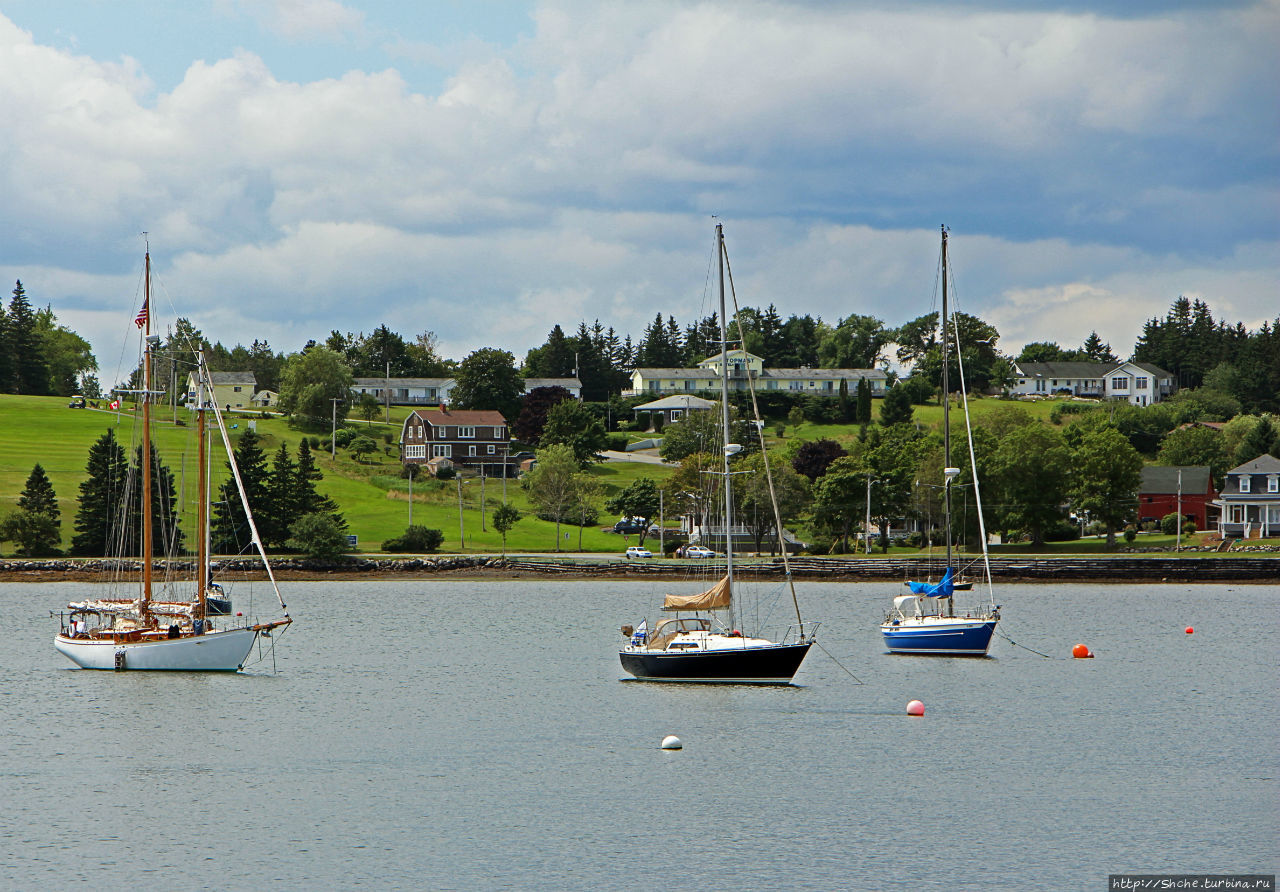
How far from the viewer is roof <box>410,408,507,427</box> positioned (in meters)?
162

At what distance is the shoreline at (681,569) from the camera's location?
105000 mm

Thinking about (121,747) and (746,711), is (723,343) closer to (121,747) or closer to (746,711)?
(746,711)

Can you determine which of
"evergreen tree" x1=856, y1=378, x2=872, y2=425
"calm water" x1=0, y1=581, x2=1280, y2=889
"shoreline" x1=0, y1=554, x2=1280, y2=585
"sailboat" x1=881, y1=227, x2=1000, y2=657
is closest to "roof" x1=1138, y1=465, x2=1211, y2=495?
"shoreline" x1=0, y1=554, x2=1280, y2=585

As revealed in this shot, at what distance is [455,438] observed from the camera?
532ft

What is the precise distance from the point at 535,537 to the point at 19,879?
99.0 metres

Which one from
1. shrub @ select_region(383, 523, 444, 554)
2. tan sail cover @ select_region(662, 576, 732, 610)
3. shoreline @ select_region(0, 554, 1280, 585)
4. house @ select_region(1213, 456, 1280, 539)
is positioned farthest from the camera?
house @ select_region(1213, 456, 1280, 539)

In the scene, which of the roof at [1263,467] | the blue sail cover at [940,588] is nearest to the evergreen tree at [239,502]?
the blue sail cover at [940,588]

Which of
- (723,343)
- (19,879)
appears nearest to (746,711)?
(723,343)

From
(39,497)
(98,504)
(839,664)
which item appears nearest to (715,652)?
(839,664)

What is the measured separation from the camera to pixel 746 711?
45.7 m

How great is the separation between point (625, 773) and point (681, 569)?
7188 cm

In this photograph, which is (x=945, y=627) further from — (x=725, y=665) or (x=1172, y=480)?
(x=1172, y=480)

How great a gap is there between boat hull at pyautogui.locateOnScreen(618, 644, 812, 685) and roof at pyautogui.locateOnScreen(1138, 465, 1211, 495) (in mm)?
99504

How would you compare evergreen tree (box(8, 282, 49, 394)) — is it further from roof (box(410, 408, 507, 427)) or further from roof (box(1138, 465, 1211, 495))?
roof (box(1138, 465, 1211, 495))
